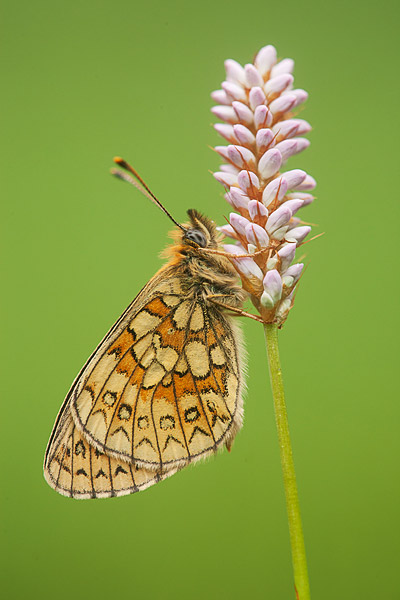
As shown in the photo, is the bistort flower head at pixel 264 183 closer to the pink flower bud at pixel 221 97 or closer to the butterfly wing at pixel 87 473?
the pink flower bud at pixel 221 97

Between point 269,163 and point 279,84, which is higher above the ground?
point 279,84

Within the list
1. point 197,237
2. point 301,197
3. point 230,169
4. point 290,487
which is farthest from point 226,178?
point 290,487

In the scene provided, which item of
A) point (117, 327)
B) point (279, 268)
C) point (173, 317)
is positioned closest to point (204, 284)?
point (173, 317)

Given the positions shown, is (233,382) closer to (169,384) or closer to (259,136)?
(169,384)

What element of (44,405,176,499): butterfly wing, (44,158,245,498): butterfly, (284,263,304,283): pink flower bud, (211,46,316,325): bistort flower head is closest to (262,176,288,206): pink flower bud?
(211,46,316,325): bistort flower head

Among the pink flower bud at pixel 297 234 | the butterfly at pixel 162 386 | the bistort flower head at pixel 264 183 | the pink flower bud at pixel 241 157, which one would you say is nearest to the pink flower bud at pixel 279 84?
the bistort flower head at pixel 264 183

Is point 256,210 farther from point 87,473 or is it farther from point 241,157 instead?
point 87,473
